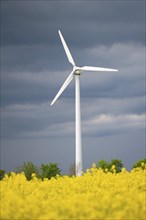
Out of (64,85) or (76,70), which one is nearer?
(64,85)

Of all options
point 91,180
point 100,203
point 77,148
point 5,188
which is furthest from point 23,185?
point 77,148

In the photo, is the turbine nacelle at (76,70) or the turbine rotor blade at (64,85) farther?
the turbine nacelle at (76,70)

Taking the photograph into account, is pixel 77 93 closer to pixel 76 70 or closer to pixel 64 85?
pixel 64 85

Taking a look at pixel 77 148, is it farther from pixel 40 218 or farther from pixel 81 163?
pixel 40 218

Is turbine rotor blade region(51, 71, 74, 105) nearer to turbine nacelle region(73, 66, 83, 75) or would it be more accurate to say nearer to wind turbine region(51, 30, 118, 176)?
wind turbine region(51, 30, 118, 176)

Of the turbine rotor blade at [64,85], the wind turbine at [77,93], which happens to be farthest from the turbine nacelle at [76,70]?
the turbine rotor blade at [64,85]

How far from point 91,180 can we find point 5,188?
2.34m

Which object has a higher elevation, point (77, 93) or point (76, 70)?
point (76, 70)

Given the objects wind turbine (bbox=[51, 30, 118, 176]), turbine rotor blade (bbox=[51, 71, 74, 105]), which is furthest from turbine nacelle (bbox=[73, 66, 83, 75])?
turbine rotor blade (bbox=[51, 71, 74, 105])

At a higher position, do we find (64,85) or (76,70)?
(76,70)

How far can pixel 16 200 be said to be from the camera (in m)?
8.06

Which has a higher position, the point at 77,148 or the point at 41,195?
the point at 77,148

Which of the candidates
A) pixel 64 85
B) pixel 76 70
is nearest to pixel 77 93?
pixel 64 85

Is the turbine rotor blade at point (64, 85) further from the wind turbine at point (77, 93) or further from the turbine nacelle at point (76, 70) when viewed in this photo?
the turbine nacelle at point (76, 70)
